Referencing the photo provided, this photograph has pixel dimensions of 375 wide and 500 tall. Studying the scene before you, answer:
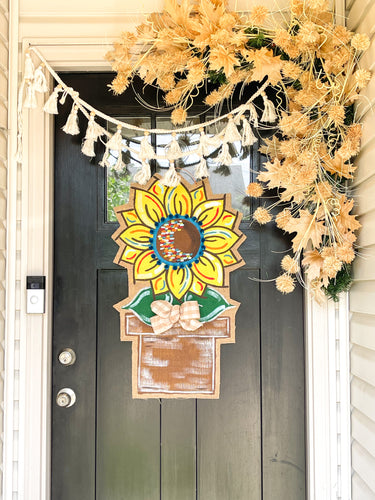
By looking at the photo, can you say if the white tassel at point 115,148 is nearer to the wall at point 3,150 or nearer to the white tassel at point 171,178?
the white tassel at point 171,178

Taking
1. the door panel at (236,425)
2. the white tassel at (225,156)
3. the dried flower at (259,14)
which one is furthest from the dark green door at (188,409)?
the dried flower at (259,14)

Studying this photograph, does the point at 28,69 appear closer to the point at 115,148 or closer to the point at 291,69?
the point at 115,148

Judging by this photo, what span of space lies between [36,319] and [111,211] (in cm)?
49

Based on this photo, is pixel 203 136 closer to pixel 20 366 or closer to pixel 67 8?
pixel 67 8

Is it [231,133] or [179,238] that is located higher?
[231,133]

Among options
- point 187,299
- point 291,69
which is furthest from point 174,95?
point 187,299

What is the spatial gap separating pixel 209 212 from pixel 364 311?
64 centimetres

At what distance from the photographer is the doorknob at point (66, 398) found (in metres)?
1.51

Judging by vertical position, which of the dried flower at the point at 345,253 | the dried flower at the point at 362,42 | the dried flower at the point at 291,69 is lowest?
the dried flower at the point at 345,253

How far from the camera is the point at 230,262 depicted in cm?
154

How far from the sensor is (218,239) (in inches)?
60.8

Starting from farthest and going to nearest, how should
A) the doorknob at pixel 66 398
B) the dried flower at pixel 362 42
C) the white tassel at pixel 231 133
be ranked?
1. the doorknob at pixel 66 398
2. the white tassel at pixel 231 133
3. the dried flower at pixel 362 42

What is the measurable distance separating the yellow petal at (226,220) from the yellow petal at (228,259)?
10 centimetres

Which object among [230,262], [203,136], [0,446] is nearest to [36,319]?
[0,446]
